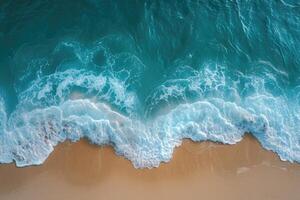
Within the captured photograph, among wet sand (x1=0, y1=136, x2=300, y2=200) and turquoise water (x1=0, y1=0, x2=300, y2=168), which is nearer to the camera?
wet sand (x1=0, y1=136, x2=300, y2=200)

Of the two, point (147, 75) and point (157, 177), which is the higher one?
point (147, 75)

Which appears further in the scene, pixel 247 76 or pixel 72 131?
pixel 247 76

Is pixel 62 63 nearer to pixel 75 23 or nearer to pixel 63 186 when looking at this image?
pixel 75 23

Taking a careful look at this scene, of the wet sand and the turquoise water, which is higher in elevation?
the turquoise water

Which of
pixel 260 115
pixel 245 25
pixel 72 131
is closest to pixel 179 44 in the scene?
pixel 245 25
